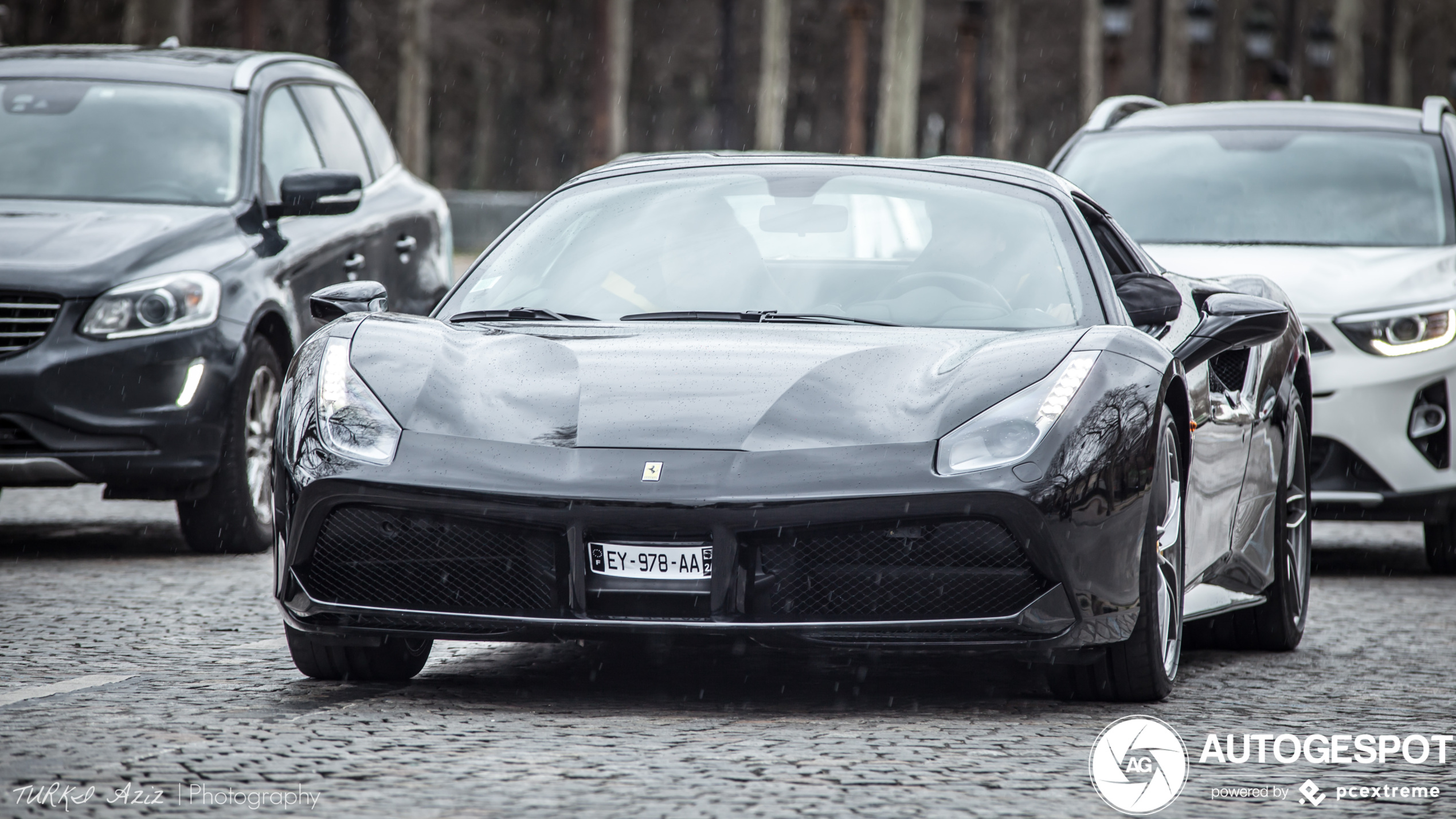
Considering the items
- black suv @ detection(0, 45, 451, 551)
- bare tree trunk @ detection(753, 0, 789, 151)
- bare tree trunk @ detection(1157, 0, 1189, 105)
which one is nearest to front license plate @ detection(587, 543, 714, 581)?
black suv @ detection(0, 45, 451, 551)

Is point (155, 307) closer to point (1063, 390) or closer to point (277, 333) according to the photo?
point (277, 333)

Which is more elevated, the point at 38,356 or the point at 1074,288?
the point at 1074,288

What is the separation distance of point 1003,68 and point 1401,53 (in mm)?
15186

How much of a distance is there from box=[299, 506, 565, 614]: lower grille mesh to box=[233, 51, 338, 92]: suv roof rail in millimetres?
5459

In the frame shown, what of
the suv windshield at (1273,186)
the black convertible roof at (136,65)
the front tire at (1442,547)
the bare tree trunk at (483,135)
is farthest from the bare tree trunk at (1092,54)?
the front tire at (1442,547)

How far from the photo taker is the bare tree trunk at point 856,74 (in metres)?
36.3

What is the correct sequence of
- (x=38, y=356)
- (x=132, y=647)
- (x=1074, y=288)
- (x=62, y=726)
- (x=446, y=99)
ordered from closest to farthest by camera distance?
(x=62, y=726), (x=1074, y=288), (x=132, y=647), (x=38, y=356), (x=446, y=99)

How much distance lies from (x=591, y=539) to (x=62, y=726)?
1.21m

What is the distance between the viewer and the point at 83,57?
419 inches

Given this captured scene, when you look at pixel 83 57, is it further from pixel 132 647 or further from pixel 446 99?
pixel 446 99

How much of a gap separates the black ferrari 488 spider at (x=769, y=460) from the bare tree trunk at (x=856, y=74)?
29.9 m

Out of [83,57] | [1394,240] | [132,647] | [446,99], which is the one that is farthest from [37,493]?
[446,99]

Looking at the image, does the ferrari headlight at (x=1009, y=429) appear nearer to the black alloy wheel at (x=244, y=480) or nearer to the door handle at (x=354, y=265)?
the black alloy wheel at (x=244, y=480)

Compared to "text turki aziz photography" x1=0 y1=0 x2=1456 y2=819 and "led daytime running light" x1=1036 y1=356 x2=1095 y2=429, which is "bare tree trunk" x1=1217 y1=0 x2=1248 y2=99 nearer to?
"text turki aziz photography" x1=0 y1=0 x2=1456 y2=819
